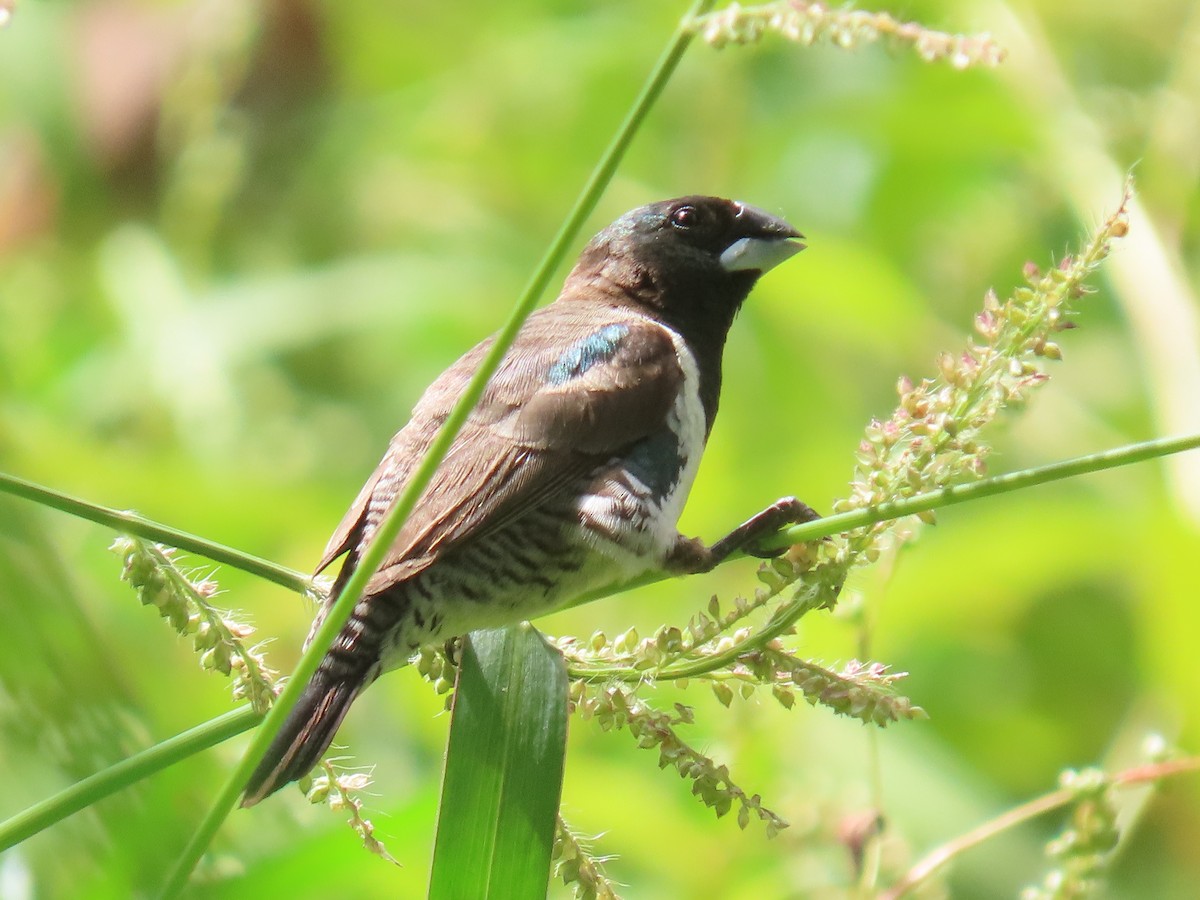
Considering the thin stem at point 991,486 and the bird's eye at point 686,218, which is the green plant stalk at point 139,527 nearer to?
the thin stem at point 991,486

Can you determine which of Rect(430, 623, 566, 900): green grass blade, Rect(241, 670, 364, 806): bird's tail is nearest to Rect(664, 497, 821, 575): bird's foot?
Rect(430, 623, 566, 900): green grass blade

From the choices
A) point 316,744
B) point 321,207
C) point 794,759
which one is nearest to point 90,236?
point 321,207

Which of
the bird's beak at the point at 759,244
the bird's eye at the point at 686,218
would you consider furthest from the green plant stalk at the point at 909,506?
the bird's eye at the point at 686,218

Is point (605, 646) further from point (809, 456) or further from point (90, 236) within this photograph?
point (90, 236)

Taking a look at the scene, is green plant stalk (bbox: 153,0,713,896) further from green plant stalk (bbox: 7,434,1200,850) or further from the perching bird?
the perching bird

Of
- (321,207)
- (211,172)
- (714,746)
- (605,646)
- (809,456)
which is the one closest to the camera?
(605,646)

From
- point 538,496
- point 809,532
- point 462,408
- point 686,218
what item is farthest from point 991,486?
point 686,218
